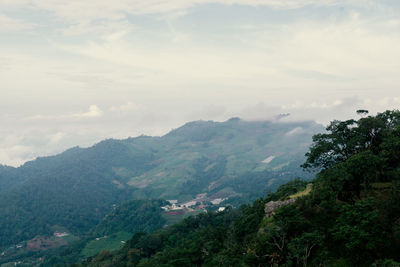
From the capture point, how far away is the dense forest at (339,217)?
36.7m

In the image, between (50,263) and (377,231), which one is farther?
(50,263)

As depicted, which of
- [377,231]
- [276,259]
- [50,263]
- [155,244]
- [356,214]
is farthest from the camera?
[50,263]

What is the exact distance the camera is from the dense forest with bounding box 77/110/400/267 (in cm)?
3672

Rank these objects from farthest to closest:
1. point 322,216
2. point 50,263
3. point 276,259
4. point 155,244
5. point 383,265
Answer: point 50,263 < point 155,244 < point 322,216 < point 276,259 < point 383,265

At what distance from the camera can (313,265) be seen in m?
38.0

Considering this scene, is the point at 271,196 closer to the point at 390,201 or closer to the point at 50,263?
the point at 390,201

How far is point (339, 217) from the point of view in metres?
40.9

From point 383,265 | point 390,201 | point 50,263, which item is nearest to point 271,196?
point 390,201

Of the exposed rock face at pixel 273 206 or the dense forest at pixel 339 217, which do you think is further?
the exposed rock face at pixel 273 206

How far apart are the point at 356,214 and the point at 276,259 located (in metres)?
10.8

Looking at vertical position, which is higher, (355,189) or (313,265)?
(355,189)

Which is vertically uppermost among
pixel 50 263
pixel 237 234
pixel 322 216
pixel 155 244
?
pixel 322 216

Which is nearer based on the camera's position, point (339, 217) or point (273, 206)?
point (339, 217)

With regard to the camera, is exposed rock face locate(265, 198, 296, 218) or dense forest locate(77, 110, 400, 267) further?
exposed rock face locate(265, 198, 296, 218)
